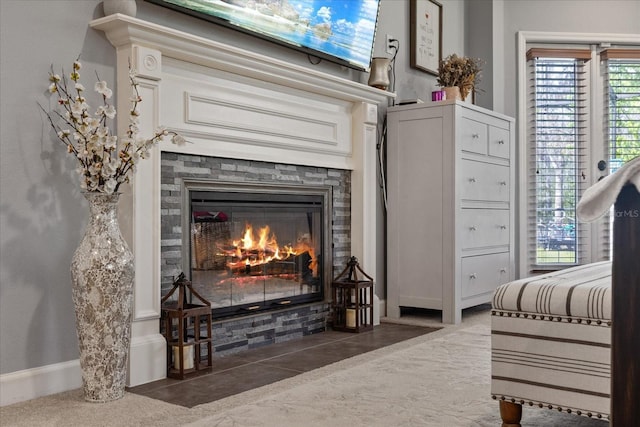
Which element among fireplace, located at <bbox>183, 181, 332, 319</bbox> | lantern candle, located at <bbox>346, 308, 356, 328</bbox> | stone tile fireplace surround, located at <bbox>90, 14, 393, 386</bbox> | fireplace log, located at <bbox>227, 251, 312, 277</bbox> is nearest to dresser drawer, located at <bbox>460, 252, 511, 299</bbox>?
stone tile fireplace surround, located at <bbox>90, 14, 393, 386</bbox>

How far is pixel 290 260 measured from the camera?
349cm

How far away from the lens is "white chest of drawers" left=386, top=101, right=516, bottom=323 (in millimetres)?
3930

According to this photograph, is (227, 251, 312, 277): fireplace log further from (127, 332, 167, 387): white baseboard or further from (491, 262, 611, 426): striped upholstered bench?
(491, 262, 611, 426): striped upholstered bench

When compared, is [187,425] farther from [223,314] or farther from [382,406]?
[223,314]

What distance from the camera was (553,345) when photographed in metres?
1.81

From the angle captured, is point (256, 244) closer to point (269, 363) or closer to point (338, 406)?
point (269, 363)

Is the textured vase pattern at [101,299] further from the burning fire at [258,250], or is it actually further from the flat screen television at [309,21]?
the flat screen television at [309,21]

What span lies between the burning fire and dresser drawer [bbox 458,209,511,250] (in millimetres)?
1104

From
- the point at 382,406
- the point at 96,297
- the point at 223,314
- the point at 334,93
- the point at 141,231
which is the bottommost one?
the point at 382,406

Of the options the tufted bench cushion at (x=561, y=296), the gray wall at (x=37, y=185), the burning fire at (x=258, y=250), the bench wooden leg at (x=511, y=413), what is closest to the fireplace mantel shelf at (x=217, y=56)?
the gray wall at (x=37, y=185)

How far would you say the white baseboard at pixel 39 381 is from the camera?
7.25 feet

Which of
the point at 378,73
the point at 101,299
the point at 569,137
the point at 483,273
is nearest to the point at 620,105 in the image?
the point at 569,137

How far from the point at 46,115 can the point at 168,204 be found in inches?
24.5

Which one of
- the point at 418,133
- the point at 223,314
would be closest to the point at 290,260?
the point at 223,314
